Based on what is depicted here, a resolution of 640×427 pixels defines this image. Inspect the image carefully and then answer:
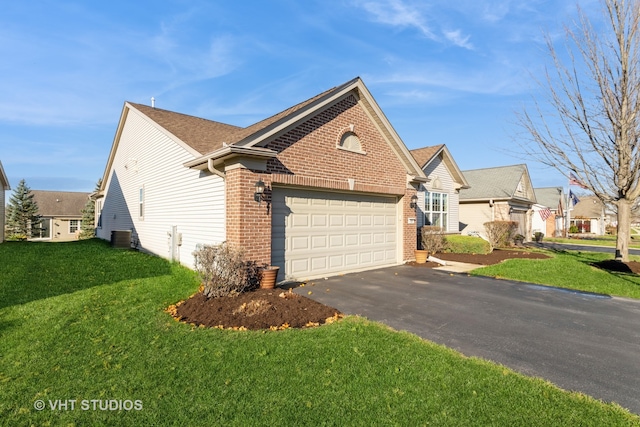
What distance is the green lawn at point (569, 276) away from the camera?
345 inches

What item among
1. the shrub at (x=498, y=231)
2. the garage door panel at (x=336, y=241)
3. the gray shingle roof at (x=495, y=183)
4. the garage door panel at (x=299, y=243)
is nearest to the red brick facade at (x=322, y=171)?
the garage door panel at (x=299, y=243)

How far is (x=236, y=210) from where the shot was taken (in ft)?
25.7

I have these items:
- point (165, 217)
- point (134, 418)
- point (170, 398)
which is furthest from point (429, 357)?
point (165, 217)

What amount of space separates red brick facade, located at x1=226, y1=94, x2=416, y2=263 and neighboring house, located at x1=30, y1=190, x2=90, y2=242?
45.1m

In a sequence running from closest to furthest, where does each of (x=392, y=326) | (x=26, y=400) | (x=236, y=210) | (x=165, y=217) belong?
1. (x=26, y=400)
2. (x=392, y=326)
3. (x=236, y=210)
4. (x=165, y=217)

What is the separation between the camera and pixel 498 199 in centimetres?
2161

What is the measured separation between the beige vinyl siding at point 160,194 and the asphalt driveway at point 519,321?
356 cm

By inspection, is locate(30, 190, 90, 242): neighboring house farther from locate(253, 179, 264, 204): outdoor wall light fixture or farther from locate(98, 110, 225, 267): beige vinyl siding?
locate(253, 179, 264, 204): outdoor wall light fixture

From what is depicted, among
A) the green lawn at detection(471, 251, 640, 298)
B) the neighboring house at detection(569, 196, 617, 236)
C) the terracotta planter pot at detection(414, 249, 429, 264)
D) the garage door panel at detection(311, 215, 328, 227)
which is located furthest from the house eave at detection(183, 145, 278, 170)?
the neighboring house at detection(569, 196, 617, 236)

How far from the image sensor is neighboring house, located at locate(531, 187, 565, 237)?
35938mm

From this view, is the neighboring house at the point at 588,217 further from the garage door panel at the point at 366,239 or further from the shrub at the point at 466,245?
the garage door panel at the point at 366,239

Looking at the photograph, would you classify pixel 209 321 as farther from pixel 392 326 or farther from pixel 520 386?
pixel 520 386

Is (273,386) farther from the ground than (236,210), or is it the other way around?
(236,210)

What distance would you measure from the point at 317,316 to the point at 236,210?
10.6 ft
